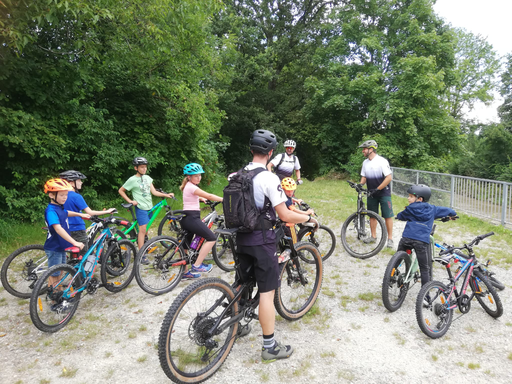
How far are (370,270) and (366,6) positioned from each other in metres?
21.4

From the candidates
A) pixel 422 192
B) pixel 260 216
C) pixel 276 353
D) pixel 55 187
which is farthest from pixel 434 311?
pixel 55 187

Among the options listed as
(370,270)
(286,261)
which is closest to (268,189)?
(286,261)

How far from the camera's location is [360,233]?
236 inches

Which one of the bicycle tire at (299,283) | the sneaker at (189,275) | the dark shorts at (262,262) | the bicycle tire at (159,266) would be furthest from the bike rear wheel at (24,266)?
the bicycle tire at (299,283)

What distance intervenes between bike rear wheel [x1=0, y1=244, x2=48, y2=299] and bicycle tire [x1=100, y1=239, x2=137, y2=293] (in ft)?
2.65

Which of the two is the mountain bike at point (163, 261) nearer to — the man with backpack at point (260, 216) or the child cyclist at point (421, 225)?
the man with backpack at point (260, 216)

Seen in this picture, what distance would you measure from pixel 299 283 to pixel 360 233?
8.44 feet

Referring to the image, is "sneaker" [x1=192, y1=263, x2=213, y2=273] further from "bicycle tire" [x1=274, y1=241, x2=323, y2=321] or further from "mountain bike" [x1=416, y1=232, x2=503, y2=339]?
"mountain bike" [x1=416, y1=232, x2=503, y2=339]

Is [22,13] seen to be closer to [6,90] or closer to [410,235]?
[6,90]

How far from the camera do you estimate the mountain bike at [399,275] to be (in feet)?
12.5

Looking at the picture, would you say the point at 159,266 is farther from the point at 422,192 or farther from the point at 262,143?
the point at 422,192

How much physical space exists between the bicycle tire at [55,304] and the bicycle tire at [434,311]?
3.91m

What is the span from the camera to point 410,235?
3922 millimetres

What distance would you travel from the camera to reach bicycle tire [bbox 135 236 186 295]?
172 inches
